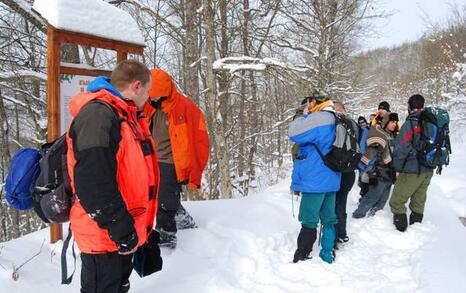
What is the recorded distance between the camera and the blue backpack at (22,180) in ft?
7.50

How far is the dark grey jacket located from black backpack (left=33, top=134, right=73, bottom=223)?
477 centimetres

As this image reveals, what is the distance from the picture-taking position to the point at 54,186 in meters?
2.23

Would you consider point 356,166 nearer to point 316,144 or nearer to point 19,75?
point 316,144

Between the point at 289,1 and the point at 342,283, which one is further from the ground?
the point at 289,1

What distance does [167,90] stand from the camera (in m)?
3.78

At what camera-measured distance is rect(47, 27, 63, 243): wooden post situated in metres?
3.59

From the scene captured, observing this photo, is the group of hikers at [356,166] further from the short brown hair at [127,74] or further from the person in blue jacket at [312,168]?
the short brown hair at [127,74]

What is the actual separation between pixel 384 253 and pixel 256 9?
7.17 metres

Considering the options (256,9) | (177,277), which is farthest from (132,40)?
(256,9)

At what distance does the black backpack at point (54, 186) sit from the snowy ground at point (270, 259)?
37.4 inches

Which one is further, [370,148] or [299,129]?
[370,148]

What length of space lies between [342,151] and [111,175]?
2836mm

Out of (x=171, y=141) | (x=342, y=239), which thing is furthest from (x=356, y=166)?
(x=171, y=141)

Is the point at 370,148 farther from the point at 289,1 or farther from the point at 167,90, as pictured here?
the point at 289,1
